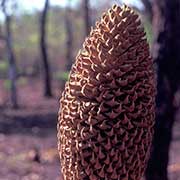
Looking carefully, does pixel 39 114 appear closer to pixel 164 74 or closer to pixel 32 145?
pixel 32 145

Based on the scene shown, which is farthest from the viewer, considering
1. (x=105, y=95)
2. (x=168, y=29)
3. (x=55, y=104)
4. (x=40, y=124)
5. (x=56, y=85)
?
(x=56, y=85)

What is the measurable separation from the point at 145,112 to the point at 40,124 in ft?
48.3

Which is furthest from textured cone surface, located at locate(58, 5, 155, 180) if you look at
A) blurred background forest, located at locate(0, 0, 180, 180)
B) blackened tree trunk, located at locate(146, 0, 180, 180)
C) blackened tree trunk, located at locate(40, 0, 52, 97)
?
blackened tree trunk, located at locate(40, 0, 52, 97)

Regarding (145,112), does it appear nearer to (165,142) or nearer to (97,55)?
(97,55)

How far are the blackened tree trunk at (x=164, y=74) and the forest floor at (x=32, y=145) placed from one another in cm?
430

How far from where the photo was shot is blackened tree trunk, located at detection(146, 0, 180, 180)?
19.5 feet

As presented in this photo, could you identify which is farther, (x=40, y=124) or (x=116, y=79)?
(x=40, y=124)

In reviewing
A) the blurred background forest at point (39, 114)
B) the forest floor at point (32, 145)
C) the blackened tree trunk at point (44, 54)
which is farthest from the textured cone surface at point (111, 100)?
the blackened tree trunk at point (44, 54)

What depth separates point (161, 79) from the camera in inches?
238

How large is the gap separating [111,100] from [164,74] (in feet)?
13.2

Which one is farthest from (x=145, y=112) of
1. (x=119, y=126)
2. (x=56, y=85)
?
(x=56, y=85)

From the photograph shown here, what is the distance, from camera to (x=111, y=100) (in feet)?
6.85

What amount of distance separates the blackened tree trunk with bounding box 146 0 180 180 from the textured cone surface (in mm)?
3794

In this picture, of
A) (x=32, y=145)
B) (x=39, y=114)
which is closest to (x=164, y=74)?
(x=32, y=145)
